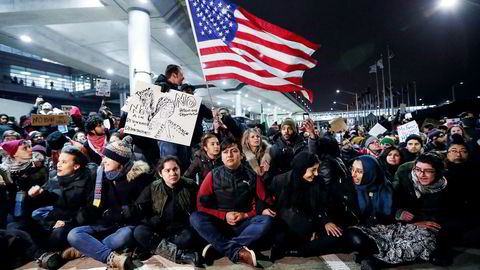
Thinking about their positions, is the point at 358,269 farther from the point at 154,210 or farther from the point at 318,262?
the point at 154,210

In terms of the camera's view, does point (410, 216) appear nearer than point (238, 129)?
Yes

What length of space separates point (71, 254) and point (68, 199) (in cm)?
68

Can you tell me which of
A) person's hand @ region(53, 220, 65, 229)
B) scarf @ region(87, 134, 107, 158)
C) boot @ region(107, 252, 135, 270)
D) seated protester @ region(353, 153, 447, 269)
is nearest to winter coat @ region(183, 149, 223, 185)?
boot @ region(107, 252, 135, 270)

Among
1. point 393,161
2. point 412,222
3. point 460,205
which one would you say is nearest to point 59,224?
point 412,222

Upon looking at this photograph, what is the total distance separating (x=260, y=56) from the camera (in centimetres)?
494

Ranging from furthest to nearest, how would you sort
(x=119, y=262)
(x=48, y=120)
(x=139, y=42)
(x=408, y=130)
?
(x=139, y=42), (x=408, y=130), (x=48, y=120), (x=119, y=262)

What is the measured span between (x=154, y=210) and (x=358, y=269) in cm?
252

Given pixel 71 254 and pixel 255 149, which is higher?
pixel 255 149

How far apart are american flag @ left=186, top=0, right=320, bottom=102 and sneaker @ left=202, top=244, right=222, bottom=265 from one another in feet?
8.36

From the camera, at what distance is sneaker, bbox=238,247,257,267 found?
3195 millimetres

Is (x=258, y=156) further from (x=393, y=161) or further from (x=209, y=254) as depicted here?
(x=393, y=161)

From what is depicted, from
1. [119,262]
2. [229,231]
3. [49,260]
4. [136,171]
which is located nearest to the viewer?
[119,262]

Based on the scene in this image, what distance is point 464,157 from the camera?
4.30 m

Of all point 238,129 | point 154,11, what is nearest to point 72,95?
point 154,11
